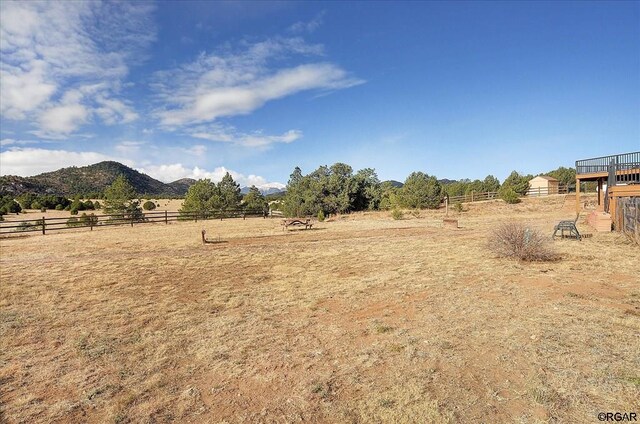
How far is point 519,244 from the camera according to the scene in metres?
10.9

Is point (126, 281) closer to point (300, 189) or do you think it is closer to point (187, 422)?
point (187, 422)

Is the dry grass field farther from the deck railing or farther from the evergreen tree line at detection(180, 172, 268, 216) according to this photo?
the evergreen tree line at detection(180, 172, 268, 216)

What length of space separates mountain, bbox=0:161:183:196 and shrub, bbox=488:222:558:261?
9823 cm

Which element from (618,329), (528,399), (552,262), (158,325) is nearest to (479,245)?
(552,262)

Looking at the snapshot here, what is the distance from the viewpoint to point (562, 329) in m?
5.46

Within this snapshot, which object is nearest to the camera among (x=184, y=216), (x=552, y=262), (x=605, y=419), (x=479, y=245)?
(x=605, y=419)

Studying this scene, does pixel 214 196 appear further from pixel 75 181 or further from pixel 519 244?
pixel 75 181

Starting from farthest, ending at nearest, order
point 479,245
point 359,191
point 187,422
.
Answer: point 359,191 < point 479,245 < point 187,422

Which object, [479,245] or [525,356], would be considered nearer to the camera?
[525,356]

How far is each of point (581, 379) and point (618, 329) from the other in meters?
2.03

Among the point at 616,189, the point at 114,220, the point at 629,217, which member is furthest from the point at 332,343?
the point at 114,220

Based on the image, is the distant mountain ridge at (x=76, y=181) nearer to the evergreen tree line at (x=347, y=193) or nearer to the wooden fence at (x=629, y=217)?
the evergreen tree line at (x=347, y=193)

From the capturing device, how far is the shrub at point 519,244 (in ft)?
34.5

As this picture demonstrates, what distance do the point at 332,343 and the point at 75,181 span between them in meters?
143
